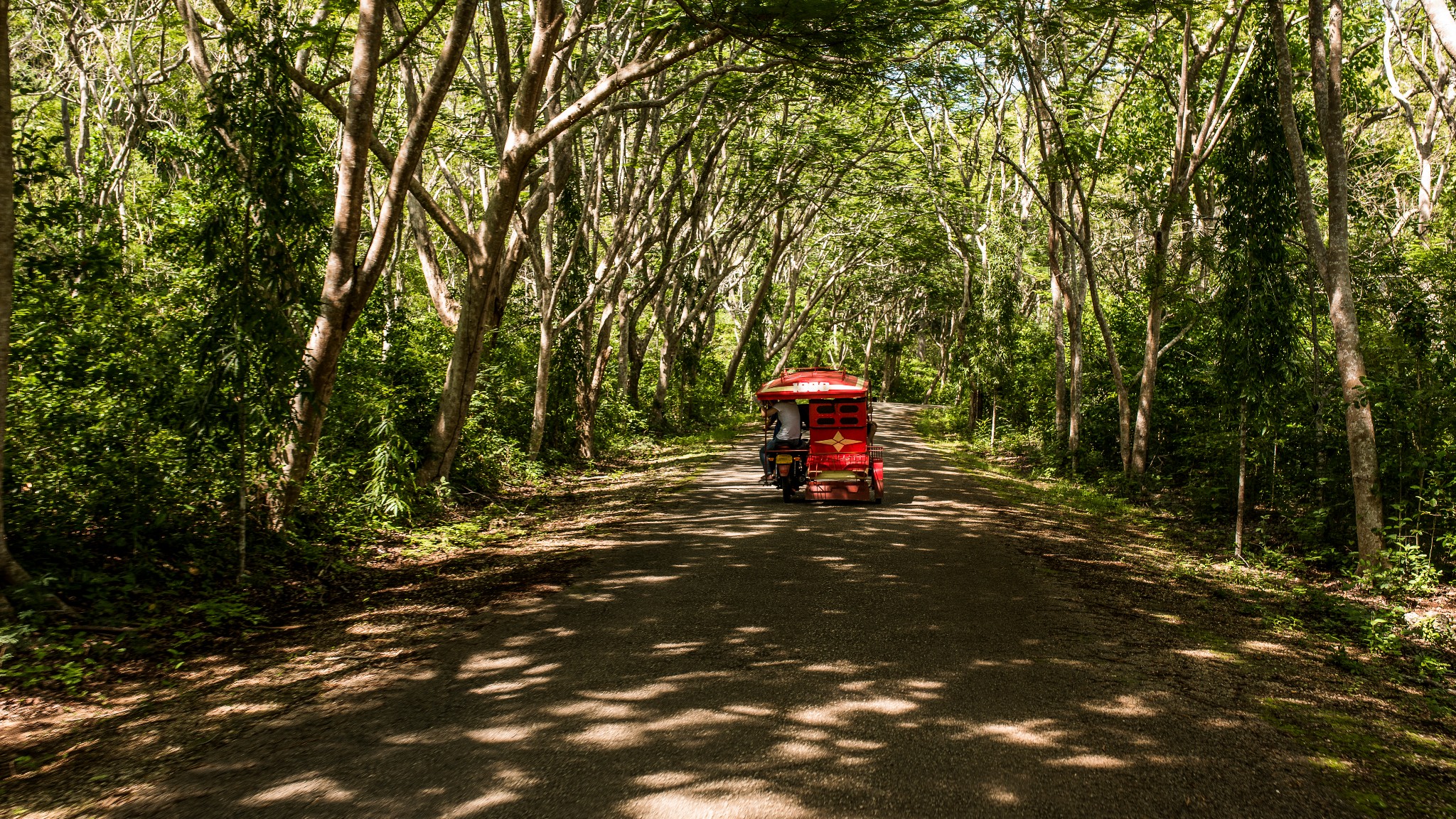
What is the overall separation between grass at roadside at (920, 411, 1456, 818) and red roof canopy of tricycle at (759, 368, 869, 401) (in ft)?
11.0

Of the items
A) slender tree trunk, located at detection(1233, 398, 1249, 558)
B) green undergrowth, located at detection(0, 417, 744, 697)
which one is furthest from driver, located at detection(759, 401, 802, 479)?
slender tree trunk, located at detection(1233, 398, 1249, 558)

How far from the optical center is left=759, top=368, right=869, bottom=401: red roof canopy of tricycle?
45.4ft

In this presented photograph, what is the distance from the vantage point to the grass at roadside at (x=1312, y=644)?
4.57 meters

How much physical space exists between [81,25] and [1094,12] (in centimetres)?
1808

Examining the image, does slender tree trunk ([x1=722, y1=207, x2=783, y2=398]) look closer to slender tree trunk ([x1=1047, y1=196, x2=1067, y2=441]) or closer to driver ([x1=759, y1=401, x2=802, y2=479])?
slender tree trunk ([x1=1047, y1=196, x2=1067, y2=441])

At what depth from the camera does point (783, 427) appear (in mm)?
14242

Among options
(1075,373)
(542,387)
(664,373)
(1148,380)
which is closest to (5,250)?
(542,387)

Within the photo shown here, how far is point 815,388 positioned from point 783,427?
2.80 feet

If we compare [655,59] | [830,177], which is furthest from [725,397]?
[655,59]

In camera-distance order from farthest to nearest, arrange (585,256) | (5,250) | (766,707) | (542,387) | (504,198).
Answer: (585,256), (542,387), (504,198), (5,250), (766,707)

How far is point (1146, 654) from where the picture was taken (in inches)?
245

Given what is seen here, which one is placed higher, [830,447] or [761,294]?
[761,294]

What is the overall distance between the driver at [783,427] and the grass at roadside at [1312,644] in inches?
153

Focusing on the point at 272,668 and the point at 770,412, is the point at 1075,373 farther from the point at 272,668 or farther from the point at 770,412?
the point at 272,668
